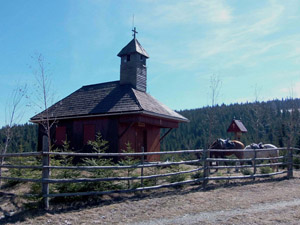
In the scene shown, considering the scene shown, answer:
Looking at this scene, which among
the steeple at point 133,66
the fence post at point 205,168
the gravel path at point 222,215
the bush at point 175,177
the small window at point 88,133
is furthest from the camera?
the steeple at point 133,66

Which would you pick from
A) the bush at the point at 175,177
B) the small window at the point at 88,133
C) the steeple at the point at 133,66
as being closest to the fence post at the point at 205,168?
the bush at the point at 175,177

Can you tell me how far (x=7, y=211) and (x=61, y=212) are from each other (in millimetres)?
1372

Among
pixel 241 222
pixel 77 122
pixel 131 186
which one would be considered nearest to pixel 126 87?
pixel 77 122

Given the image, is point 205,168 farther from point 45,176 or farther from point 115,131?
point 115,131

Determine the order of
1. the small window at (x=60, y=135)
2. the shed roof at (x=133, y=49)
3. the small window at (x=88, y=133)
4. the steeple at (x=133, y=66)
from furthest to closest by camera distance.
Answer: the shed roof at (x=133, y=49) → the steeple at (x=133, y=66) → the small window at (x=60, y=135) → the small window at (x=88, y=133)

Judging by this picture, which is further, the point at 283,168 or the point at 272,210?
the point at 283,168

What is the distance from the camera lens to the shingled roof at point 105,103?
1485 cm

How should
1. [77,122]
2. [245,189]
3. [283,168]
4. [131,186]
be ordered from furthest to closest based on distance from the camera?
1. [77,122]
2. [283,168]
3. [245,189]
4. [131,186]

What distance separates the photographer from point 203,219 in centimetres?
652

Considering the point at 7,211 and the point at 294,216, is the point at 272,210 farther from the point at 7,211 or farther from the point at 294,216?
the point at 7,211

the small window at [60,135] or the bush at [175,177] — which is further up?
the small window at [60,135]

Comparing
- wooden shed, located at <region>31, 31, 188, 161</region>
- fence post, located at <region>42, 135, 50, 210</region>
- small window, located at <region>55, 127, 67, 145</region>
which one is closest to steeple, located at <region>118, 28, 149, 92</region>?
wooden shed, located at <region>31, 31, 188, 161</region>

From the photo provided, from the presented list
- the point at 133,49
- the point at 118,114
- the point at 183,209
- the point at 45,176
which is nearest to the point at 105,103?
the point at 118,114

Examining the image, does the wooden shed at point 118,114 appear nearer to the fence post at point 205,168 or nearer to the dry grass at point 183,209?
the fence post at point 205,168
